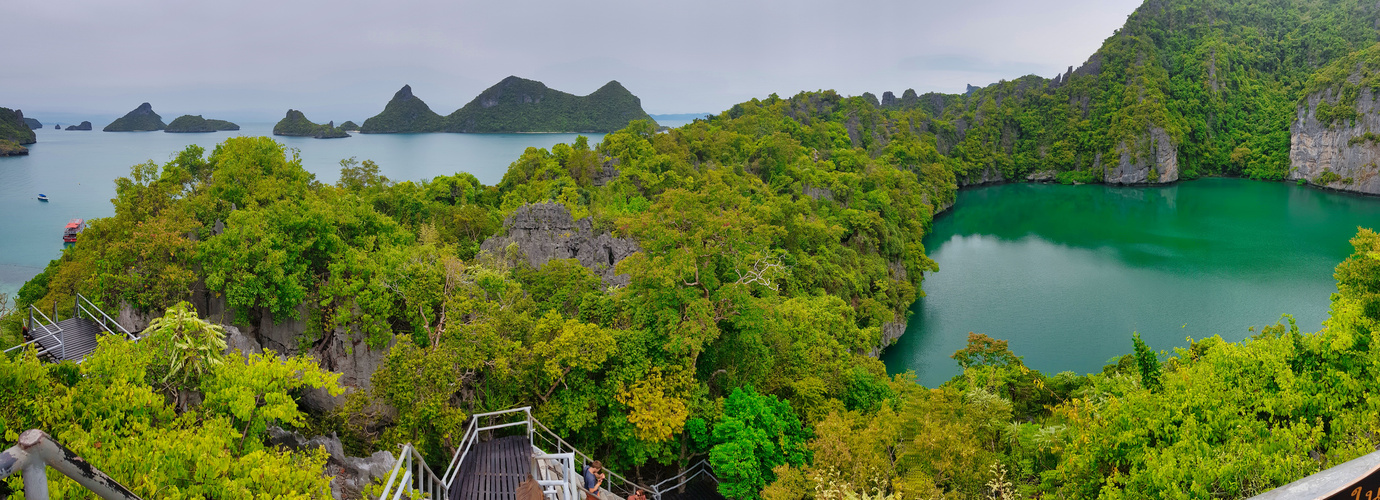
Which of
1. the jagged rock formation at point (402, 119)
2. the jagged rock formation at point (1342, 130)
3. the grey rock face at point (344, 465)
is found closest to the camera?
the grey rock face at point (344, 465)

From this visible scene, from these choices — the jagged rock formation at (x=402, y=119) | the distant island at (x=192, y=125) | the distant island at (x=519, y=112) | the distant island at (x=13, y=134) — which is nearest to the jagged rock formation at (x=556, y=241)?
the distant island at (x=13, y=134)

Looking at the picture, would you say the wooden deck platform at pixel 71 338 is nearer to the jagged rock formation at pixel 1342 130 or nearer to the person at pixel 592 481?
the person at pixel 592 481

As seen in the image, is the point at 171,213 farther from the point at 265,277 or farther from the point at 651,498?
the point at 651,498

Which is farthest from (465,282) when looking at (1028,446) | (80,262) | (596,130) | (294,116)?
(596,130)

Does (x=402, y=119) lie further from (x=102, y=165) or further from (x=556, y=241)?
(x=556, y=241)

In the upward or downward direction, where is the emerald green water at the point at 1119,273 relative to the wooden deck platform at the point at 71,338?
downward

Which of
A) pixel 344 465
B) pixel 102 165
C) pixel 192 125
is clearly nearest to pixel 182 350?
pixel 344 465
